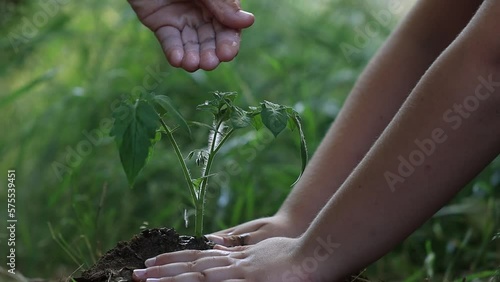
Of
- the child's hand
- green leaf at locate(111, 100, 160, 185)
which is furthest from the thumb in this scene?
the child's hand

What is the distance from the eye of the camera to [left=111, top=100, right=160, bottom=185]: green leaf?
4.51ft

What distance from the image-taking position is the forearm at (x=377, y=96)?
1.83 m

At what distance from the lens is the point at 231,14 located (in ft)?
5.38

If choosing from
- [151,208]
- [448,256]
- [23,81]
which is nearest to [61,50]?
[23,81]

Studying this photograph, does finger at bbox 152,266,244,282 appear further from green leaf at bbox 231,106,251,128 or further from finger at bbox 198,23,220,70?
finger at bbox 198,23,220,70

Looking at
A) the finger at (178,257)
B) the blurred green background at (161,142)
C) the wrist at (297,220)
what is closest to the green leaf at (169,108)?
the finger at (178,257)

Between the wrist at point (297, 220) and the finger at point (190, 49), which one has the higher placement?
the finger at point (190, 49)

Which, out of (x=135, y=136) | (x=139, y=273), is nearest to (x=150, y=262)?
(x=139, y=273)

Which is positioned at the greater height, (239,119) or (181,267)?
(239,119)

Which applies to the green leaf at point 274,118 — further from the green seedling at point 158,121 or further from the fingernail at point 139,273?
the fingernail at point 139,273

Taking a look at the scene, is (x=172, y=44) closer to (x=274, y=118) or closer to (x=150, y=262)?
(x=274, y=118)

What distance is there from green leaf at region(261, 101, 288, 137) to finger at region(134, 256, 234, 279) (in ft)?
0.92

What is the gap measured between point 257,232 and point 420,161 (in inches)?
19.1

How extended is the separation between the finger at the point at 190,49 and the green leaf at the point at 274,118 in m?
0.22
